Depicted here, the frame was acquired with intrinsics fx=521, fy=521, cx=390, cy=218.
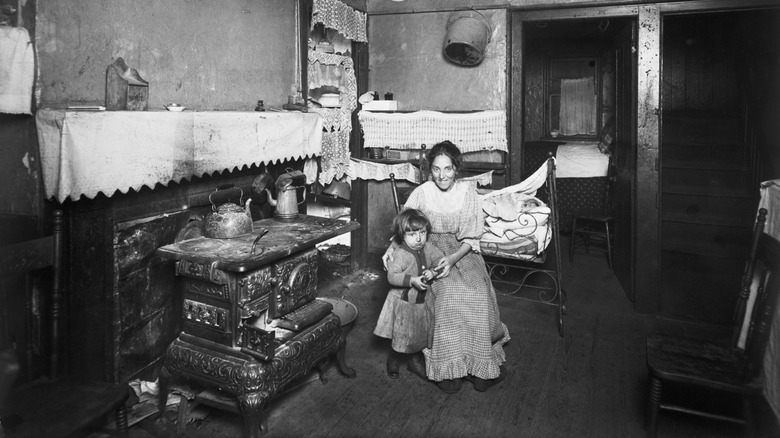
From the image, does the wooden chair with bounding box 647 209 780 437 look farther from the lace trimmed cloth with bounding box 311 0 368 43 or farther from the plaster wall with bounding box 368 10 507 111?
the lace trimmed cloth with bounding box 311 0 368 43

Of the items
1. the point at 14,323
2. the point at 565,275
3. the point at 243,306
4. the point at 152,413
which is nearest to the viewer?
the point at 14,323

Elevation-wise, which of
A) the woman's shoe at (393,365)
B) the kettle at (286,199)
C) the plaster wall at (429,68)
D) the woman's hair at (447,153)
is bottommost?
the woman's shoe at (393,365)

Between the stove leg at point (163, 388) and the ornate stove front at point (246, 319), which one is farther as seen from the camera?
the stove leg at point (163, 388)

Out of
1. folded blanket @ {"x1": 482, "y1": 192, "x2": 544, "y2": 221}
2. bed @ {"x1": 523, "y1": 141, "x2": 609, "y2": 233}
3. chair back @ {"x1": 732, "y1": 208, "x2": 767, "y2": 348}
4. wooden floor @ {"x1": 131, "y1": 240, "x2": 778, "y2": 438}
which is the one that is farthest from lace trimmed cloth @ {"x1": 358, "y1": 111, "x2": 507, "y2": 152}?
chair back @ {"x1": 732, "y1": 208, "x2": 767, "y2": 348}

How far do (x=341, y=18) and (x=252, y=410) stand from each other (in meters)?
3.43

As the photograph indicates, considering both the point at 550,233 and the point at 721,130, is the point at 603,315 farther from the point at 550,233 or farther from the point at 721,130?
the point at 721,130

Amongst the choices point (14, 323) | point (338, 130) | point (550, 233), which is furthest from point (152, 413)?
point (550, 233)

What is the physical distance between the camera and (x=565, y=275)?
5527 millimetres

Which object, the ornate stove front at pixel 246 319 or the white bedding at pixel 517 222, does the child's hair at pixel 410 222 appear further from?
the white bedding at pixel 517 222

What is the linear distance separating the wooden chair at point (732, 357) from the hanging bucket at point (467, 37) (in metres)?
2.81

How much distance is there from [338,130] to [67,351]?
2856 millimetres

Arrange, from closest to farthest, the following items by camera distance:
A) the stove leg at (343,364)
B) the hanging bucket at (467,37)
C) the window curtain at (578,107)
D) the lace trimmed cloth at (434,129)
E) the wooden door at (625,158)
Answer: the stove leg at (343,364) < the wooden door at (625,158) < the hanging bucket at (467,37) < the lace trimmed cloth at (434,129) < the window curtain at (578,107)

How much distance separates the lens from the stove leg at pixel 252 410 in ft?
7.95

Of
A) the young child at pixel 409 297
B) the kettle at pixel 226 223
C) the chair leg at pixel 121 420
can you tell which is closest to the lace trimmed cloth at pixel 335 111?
the young child at pixel 409 297
